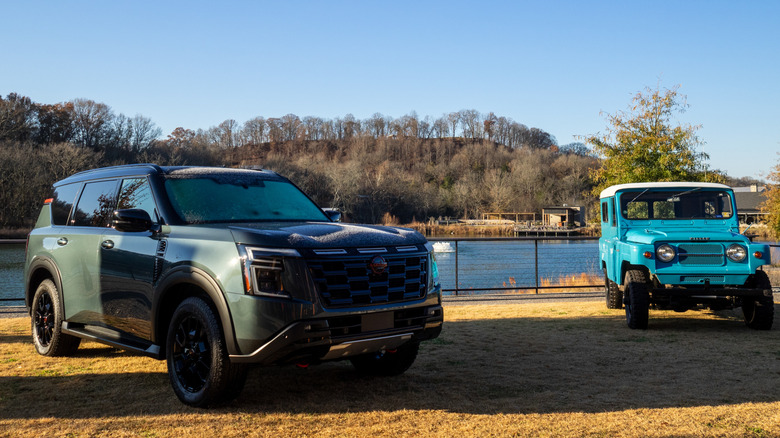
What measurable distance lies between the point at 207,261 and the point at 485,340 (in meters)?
4.62

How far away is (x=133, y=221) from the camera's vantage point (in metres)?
5.25

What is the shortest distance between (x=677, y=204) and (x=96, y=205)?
336 inches

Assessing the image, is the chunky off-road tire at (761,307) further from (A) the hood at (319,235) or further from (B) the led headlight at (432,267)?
(A) the hood at (319,235)

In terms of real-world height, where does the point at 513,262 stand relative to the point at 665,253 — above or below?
below

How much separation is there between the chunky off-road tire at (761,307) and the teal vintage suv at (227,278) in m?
5.63

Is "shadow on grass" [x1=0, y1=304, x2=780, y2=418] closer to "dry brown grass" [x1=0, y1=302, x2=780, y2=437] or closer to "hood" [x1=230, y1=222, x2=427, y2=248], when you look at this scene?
"dry brown grass" [x1=0, y1=302, x2=780, y2=437]

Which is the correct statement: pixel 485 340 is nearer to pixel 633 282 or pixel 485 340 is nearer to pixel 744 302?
pixel 633 282

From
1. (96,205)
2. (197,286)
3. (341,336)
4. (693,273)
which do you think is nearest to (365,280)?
(341,336)

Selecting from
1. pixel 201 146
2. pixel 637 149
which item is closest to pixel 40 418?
pixel 637 149

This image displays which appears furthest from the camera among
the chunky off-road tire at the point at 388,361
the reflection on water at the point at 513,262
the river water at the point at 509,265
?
the reflection on water at the point at 513,262

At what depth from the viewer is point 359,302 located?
480 cm

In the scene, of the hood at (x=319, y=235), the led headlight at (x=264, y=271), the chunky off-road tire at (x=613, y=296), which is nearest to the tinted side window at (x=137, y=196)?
the hood at (x=319, y=235)

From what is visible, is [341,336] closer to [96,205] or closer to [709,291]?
[96,205]

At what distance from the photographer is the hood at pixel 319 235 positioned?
4.61m
